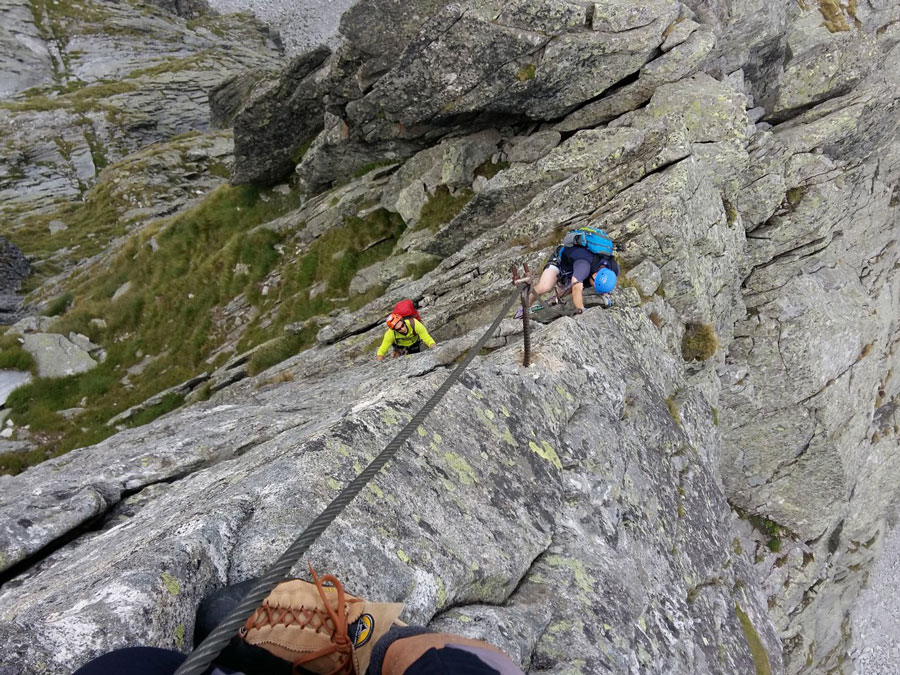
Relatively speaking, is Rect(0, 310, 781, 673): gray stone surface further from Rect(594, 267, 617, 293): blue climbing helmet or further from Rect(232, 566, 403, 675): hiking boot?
Rect(594, 267, 617, 293): blue climbing helmet

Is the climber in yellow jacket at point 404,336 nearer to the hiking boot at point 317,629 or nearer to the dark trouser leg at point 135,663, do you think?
the hiking boot at point 317,629

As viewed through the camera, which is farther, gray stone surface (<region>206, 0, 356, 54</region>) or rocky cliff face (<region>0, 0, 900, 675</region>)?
gray stone surface (<region>206, 0, 356, 54</region>)

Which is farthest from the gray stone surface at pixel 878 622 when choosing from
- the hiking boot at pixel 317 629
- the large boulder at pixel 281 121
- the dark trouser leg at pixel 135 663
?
the large boulder at pixel 281 121

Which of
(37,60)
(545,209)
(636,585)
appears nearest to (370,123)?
(545,209)

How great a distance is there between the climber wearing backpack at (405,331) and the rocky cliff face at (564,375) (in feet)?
5.02

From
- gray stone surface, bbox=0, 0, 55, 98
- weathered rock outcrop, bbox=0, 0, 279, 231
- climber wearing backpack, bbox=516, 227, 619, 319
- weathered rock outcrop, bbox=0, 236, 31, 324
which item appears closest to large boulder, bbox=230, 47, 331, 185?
climber wearing backpack, bbox=516, 227, 619, 319

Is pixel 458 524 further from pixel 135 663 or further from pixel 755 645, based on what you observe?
pixel 755 645

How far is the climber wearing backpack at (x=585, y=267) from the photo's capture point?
12.6 m

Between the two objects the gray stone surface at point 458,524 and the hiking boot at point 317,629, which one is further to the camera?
the gray stone surface at point 458,524

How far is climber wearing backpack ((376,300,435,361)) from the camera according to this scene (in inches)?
578

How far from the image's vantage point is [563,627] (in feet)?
19.3

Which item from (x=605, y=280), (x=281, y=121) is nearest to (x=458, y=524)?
(x=605, y=280)

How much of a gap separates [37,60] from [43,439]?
12359 cm

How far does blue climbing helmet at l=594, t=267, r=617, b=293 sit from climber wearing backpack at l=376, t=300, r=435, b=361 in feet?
17.1
